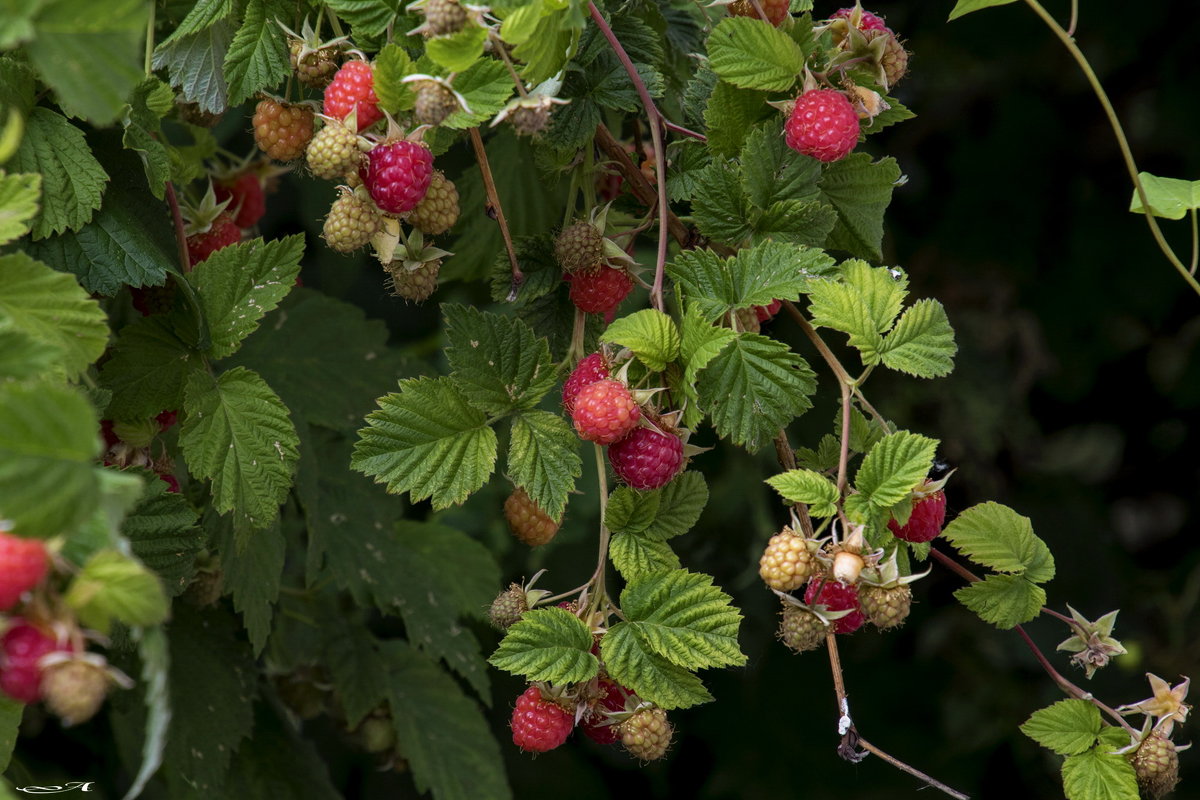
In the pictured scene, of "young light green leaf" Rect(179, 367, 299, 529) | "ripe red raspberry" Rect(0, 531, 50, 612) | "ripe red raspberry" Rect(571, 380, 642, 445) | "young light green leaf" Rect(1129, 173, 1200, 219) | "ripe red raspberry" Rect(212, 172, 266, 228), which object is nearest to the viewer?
"ripe red raspberry" Rect(0, 531, 50, 612)

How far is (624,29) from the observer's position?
0.86 meters

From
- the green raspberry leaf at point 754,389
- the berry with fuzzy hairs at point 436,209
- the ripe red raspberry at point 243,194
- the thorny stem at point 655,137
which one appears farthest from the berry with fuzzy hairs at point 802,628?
the ripe red raspberry at point 243,194

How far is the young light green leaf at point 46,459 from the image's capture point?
44 centimetres

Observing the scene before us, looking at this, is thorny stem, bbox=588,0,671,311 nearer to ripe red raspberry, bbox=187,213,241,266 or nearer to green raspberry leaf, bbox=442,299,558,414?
green raspberry leaf, bbox=442,299,558,414

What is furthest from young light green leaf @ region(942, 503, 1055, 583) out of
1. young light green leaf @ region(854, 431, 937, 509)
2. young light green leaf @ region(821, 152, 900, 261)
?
young light green leaf @ region(821, 152, 900, 261)

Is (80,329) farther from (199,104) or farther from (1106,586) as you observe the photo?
(1106,586)

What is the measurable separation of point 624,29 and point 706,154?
11cm

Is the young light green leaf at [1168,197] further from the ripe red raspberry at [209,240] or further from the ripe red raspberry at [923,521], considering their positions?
the ripe red raspberry at [209,240]

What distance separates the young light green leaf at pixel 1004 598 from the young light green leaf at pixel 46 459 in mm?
556

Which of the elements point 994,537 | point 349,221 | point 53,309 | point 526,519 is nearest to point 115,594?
point 53,309

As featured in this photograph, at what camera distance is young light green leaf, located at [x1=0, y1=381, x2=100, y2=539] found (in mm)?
Answer: 436

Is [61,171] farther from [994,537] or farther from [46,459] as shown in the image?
[994,537]

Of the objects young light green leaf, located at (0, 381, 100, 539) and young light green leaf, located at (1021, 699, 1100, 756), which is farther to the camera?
young light green leaf, located at (1021, 699, 1100, 756)

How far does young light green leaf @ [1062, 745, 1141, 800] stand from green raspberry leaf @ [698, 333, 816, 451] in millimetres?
308
